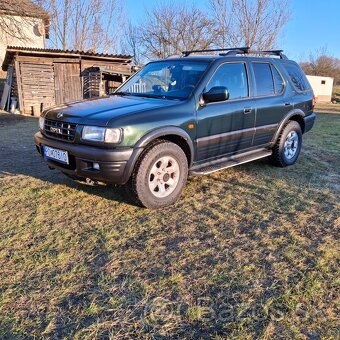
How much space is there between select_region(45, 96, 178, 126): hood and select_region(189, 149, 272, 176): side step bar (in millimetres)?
911

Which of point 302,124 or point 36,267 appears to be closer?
point 36,267

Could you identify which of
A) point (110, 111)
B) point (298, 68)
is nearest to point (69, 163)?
point (110, 111)

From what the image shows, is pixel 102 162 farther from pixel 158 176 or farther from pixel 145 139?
pixel 158 176

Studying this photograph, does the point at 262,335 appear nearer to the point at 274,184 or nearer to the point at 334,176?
the point at 274,184

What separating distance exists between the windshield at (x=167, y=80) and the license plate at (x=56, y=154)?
1.38 m

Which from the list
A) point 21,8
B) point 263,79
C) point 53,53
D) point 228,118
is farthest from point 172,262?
point 21,8

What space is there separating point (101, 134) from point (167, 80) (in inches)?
59.8

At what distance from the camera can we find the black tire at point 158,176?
144 inches

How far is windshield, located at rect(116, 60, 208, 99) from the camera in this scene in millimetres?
4254

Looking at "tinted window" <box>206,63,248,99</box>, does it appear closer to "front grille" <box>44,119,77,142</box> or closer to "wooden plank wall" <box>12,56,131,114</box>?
"front grille" <box>44,119,77,142</box>

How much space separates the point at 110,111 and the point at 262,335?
8.68 feet

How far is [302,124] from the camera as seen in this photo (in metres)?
6.02

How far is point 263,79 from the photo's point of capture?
5.07 meters

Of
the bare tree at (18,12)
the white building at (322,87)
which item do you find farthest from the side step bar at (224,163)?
the white building at (322,87)
